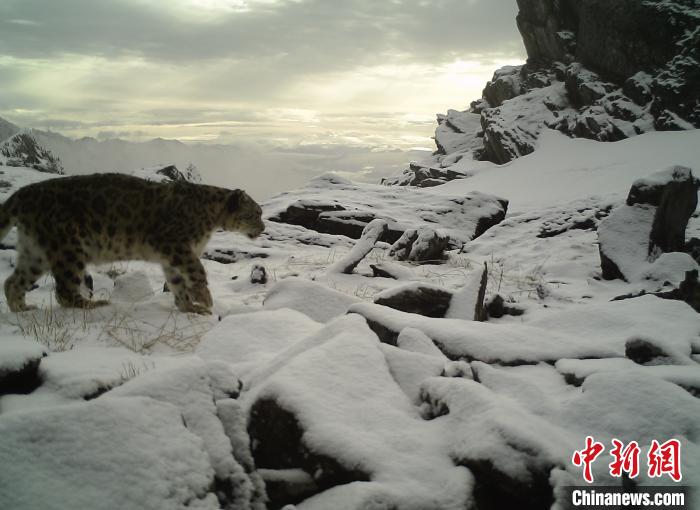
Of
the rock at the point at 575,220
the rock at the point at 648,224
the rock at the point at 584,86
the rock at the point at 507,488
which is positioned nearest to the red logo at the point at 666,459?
the rock at the point at 507,488

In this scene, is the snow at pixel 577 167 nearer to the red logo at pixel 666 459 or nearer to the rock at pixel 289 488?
the red logo at pixel 666 459

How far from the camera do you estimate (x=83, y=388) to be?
8.61 feet

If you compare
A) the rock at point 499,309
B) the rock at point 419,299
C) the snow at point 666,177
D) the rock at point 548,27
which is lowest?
the rock at point 499,309

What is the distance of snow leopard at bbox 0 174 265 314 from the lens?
5.66 meters

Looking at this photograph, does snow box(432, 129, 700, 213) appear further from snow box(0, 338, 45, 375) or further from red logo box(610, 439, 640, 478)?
snow box(0, 338, 45, 375)

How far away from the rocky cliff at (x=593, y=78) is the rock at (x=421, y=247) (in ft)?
74.1

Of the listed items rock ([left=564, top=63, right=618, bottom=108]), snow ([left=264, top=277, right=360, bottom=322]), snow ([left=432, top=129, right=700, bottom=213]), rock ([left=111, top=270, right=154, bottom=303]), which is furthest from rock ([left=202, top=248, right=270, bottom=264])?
rock ([left=564, top=63, right=618, bottom=108])

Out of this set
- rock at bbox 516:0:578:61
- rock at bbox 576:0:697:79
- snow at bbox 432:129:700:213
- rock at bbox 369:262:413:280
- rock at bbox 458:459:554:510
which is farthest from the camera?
rock at bbox 516:0:578:61

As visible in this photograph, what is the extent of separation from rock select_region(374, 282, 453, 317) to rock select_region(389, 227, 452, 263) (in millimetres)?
4177

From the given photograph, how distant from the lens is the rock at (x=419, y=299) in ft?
16.7

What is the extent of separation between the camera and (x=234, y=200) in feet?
22.7

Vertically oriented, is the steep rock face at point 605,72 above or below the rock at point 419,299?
above

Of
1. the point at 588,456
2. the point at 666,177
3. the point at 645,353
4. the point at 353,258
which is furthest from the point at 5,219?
the point at 666,177

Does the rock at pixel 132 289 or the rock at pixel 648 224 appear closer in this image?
the rock at pixel 132 289
